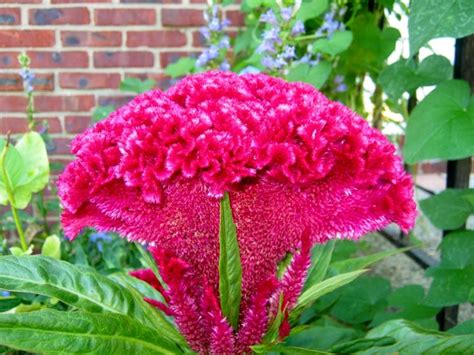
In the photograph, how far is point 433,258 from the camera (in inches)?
79.0

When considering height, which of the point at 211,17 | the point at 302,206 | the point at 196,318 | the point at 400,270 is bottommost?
the point at 400,270

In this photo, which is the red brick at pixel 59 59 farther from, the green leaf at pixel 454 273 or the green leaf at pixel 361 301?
the green leaf at pixel 454 273

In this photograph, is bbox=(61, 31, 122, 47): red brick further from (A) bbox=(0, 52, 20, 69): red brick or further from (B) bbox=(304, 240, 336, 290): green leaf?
(B) bbox=(304, 240, 336, 290): green leaf

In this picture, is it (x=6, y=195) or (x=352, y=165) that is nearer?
(x=352, y=165)

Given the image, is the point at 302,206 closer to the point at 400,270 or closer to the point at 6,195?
the point at 6,195

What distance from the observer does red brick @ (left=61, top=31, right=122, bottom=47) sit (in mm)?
2443

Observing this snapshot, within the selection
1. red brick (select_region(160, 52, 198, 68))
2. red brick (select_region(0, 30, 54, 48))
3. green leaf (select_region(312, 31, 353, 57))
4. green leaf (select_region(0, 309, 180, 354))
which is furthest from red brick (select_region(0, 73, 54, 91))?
green leaf (select_region(0, 309, 180, 354))

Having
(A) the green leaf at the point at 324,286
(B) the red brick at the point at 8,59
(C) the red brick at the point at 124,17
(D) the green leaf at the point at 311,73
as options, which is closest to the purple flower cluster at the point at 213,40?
→ (D) the green leaf at the point at 311,73

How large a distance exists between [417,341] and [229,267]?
244 millimetres

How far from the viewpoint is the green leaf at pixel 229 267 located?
511 millimetres

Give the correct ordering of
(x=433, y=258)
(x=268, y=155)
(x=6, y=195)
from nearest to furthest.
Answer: (x=268, y=155) → (x=6, y=195) → (x=433, y=258)

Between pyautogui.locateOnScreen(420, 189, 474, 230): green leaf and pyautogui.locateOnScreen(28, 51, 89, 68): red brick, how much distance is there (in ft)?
5.66

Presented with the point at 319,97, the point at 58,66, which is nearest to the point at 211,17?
the point at 58,66

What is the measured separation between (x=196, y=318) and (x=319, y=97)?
24 cm
